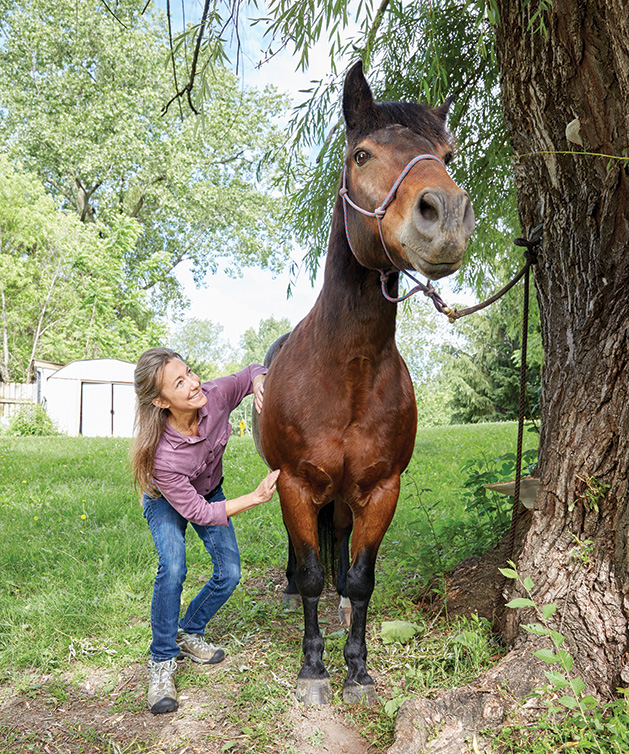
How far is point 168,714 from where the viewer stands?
8.13ft

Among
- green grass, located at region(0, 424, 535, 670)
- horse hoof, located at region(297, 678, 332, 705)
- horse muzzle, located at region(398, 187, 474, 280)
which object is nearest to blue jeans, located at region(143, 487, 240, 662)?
green grass, located at region(0, 424, 535, 670)

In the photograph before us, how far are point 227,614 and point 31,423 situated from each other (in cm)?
1484

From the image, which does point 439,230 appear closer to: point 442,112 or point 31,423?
point 442,112

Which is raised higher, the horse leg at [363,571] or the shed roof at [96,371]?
the shed roof at [96,371]

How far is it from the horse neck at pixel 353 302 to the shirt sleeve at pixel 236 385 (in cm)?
91

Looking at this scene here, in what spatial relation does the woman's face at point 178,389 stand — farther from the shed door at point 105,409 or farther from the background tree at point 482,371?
the background tree at point 482,371

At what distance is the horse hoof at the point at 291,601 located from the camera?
11.6 ft

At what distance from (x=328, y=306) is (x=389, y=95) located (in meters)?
2.36

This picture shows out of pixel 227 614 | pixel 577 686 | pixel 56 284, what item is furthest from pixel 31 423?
pixel 577 686

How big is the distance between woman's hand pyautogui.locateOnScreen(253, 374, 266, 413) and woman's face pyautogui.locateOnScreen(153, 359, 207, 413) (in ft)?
1.17

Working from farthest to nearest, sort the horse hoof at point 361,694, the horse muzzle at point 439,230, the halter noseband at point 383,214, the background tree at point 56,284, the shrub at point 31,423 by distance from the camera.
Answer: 1. the background tree at point 56,284
2. the shrub at point 31,423
3. the horse hoof at point 361,694
4. the halter noseband at point 383,214
5. the horse muzzle at point 439,230

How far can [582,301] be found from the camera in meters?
2.46

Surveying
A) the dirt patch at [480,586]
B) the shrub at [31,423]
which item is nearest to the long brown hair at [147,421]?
the dirt patch at [480,586]

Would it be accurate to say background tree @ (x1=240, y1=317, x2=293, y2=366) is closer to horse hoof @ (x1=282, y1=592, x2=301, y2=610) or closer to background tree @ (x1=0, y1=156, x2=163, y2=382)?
background tree @ (x1=0, y1=156, x2=163, y2=382)
